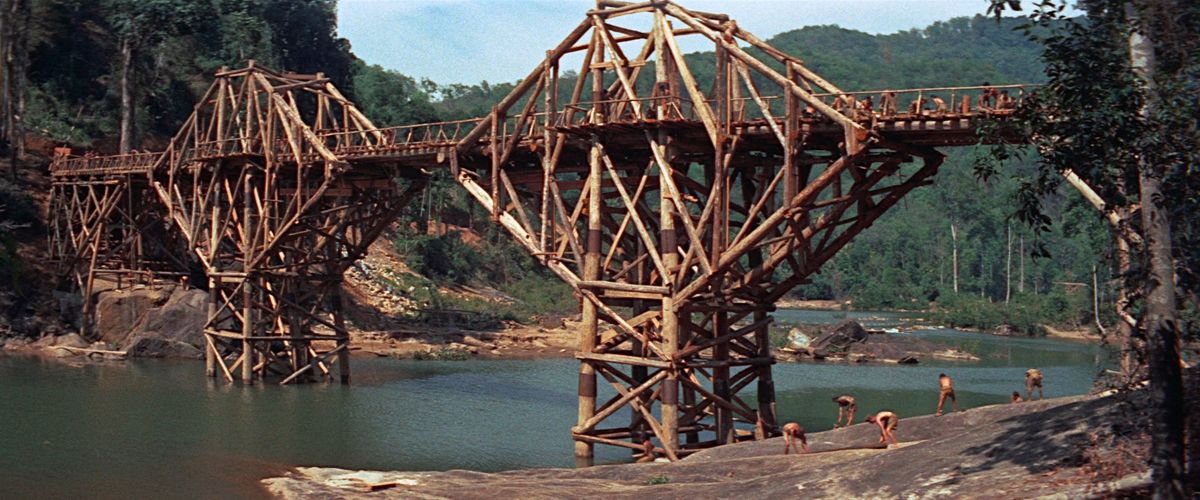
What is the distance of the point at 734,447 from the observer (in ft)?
82.3

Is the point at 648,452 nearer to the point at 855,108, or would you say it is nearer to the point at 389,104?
the point at 855,108

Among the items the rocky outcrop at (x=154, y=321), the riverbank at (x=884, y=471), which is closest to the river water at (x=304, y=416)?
the rocky outcrop at (x=154, y=321)

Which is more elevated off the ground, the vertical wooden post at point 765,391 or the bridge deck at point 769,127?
the bridge deck at point 769,127

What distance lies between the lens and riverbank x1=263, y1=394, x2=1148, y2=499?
15.9 meters

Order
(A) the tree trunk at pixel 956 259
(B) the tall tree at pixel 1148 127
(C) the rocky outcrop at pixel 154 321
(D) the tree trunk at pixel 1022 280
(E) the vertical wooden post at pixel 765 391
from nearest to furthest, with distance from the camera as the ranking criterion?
(B) the tall tree at pixel 1148 127 < (E) the vertical wooden post at pixel 765 391 < (C) the rocky outcrop at pixel 154 321 < (D) the tree trunk at pixel 1022 280 < (A) the tree trunk at pixel 956 259

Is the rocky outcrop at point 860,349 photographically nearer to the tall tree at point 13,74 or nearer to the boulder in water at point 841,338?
the boulder in water at point 841,338

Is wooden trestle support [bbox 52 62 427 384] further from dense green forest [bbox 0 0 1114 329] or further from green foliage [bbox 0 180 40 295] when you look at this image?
dense green forest [bbox 0 0 1114 329]

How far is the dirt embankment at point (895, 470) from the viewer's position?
15930 millimetres

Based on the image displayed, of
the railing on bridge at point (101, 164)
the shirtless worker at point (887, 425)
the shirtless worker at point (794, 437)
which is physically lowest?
the shirtless worker at point (794, 437)

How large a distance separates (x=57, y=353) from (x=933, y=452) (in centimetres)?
4463

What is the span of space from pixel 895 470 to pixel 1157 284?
15.4ft

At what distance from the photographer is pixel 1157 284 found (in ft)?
51.5

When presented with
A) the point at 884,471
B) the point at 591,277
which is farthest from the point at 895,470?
the point at 591,277

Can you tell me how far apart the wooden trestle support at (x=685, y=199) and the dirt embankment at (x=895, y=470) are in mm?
4656
